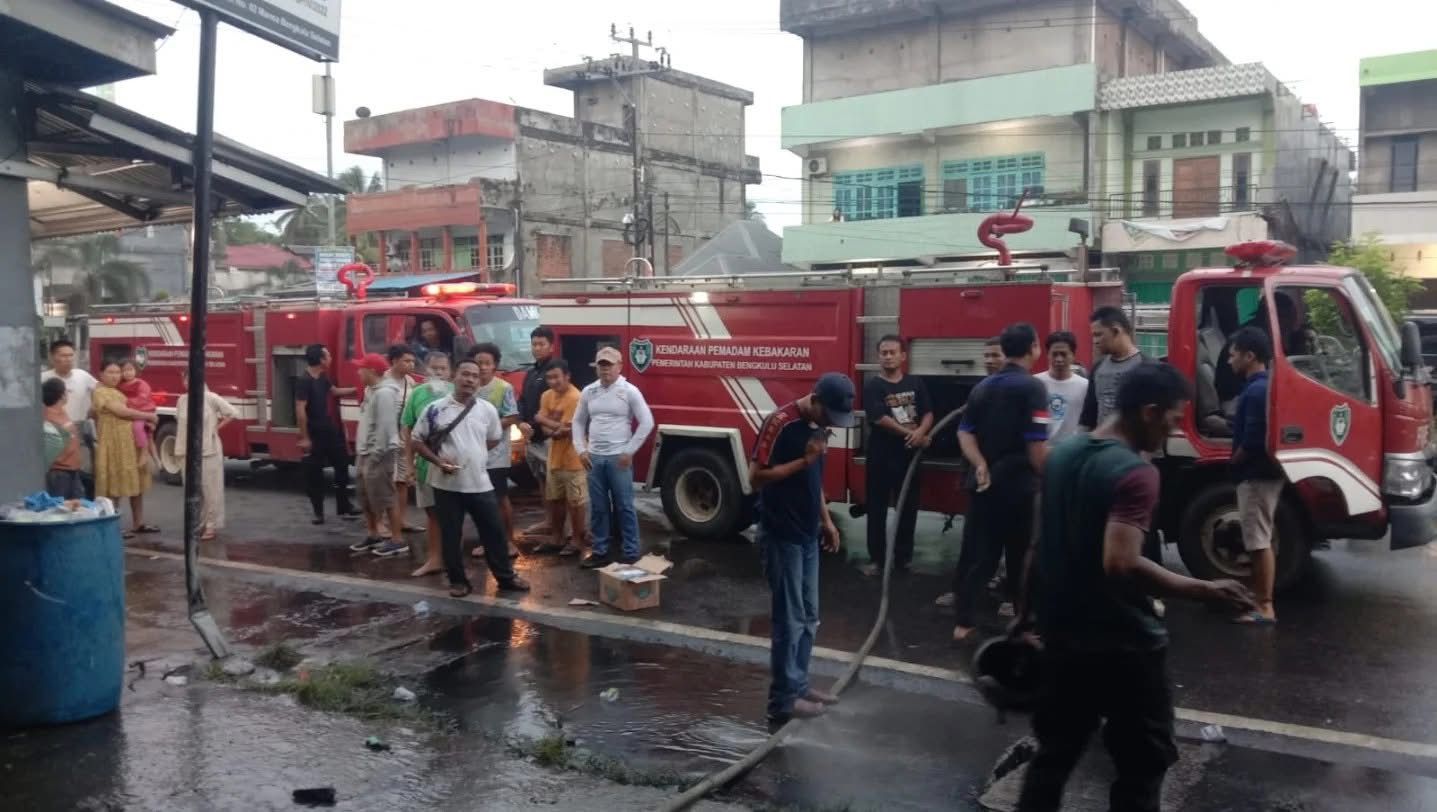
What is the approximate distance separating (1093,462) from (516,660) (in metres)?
4.03

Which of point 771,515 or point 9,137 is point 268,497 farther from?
point 771,515

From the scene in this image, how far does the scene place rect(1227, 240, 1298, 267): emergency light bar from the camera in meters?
7.93

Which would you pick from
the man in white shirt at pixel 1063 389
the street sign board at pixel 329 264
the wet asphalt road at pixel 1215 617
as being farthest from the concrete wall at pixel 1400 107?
the street sign board at pixel 329 264

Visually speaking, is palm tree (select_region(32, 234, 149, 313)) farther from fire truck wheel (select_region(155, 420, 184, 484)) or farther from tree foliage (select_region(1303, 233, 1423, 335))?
tree foliage (select_region(1303, 233, 1423, 335))

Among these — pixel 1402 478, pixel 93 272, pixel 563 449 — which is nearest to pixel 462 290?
pixel 563 449

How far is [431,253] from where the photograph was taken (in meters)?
37.4

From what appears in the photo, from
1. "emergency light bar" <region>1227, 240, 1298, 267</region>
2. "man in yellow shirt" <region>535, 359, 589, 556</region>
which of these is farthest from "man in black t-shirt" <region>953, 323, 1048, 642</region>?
"man in yellow shirt" <region>535, 359, 589, 556</region>

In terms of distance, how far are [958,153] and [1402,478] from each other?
22.8 meters

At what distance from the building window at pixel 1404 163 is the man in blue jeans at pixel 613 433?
1081 inches

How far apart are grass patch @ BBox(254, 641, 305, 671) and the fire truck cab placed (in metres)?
5.77

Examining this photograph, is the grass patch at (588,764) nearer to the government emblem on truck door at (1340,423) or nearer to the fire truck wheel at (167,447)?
the government emblem on truck door at (1340,423)

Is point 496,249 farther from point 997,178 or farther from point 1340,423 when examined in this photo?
point 1340,423

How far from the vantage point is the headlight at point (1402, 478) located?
7.39 m

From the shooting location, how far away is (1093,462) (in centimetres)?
349
